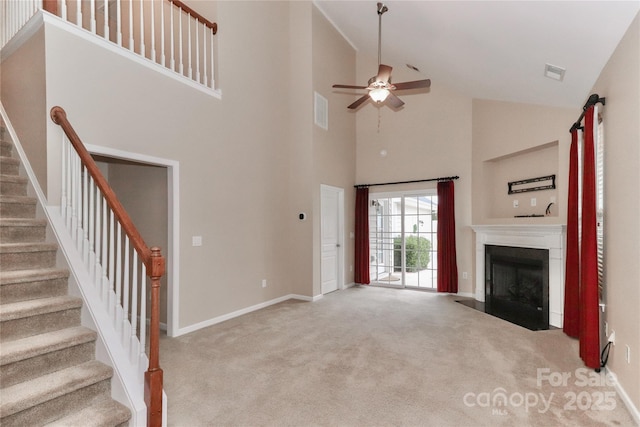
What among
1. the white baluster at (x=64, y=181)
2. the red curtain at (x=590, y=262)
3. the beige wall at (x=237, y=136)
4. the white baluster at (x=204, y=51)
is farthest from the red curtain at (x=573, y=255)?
the white baluster at (x=64, y=181)

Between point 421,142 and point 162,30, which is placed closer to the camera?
point 162,30

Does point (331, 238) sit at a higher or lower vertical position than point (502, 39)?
lower

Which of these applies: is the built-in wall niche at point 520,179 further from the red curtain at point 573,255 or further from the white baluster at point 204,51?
the white baluster at point 204,51

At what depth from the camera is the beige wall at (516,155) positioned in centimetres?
440

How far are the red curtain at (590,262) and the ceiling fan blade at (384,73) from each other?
1987 millimetres

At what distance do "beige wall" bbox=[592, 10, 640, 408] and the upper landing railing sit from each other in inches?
166

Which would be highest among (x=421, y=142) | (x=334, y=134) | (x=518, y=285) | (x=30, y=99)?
(x=334, y=134)

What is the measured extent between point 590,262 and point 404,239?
157 inches

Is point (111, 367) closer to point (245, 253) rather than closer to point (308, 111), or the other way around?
point (245, 253)

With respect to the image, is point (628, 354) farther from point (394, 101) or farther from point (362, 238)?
point (362, 238)

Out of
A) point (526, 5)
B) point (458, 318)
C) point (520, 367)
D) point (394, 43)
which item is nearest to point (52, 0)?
point (526, 5)

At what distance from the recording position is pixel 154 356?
6.42 ft

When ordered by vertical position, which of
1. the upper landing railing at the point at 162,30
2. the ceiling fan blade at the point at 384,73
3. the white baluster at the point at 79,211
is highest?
the upper landing railing at the point at 162,30

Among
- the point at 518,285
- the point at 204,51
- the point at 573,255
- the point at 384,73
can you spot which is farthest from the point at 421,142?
the point at 204,51
